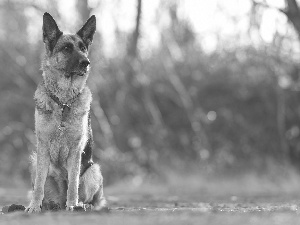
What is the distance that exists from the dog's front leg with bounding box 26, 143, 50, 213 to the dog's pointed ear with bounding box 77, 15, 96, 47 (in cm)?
185

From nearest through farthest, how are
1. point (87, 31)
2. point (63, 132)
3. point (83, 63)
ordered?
point (63, 132)
point (83, 63)
point (87, 31)

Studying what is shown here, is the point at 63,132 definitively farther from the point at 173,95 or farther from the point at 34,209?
the point at 173,95

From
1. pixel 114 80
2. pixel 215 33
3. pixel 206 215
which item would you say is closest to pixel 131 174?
pixel 114 80

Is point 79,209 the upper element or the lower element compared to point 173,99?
lower

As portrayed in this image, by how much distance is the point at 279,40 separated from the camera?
19.3 metres

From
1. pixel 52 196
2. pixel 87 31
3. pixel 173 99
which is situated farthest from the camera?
pixel 173 99

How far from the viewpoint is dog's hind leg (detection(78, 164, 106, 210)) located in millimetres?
8398

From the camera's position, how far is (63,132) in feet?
26.1

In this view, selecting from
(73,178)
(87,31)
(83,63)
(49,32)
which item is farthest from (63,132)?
(87,31)

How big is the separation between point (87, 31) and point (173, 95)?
12.4m

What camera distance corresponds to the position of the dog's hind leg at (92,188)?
8398 millimetres

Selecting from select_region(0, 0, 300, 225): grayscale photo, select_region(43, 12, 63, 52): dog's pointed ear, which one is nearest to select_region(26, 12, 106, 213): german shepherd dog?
select_region(43, 12, 63, 52): dog's pointed ear

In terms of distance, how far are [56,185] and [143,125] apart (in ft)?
41.8

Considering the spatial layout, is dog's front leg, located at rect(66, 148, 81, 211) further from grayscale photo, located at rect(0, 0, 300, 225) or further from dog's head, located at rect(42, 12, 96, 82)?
grayscale photo, located at rect(0, 0, 300, 225)
